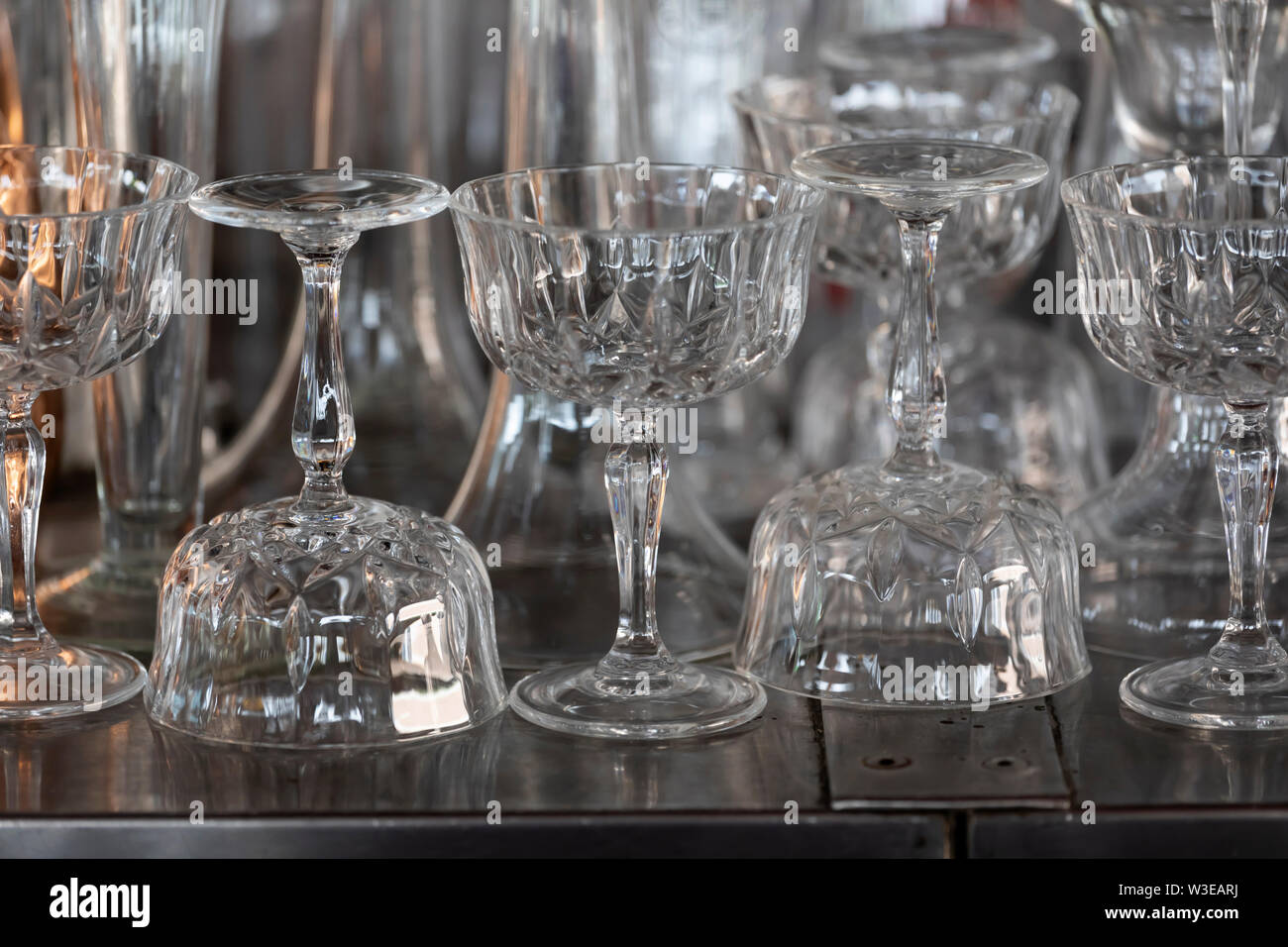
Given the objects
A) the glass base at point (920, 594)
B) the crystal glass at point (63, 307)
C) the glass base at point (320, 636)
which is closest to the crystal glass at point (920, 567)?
the glass base at point (920, 594)

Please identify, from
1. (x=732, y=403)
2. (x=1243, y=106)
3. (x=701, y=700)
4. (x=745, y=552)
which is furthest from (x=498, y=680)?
(x=732, y=403)

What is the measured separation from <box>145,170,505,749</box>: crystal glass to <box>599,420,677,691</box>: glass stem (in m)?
0.05

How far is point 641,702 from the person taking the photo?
0.67m

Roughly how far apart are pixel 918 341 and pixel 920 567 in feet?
0.25

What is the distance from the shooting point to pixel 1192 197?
693mm

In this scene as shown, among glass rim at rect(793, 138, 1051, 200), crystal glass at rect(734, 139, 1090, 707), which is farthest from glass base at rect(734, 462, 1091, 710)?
glass rim at rect(793, 138, 1051, 200)

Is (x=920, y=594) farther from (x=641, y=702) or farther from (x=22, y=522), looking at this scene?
(x=22, y=522)

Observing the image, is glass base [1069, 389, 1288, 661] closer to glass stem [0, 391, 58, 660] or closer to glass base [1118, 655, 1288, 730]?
glass base [1118, 655, 1288, 730]

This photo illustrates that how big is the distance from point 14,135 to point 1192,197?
55cm

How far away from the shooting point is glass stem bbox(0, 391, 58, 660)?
68 centimetres

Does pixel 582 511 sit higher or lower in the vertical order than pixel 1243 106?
lower

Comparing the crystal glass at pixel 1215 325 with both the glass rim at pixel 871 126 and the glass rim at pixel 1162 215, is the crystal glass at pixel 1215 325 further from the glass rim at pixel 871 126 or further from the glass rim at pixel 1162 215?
the glass rim at pixel 871 126
